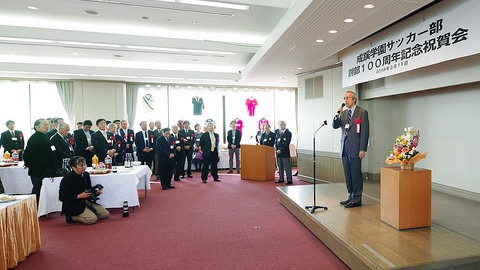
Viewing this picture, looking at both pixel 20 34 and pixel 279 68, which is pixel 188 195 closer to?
pixel 279 68

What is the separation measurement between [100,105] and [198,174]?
396 cm

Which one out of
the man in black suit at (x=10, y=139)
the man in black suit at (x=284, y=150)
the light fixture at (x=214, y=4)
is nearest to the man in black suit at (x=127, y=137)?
the man in black suit at (x=10, y=139)

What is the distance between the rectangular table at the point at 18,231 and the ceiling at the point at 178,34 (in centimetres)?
325

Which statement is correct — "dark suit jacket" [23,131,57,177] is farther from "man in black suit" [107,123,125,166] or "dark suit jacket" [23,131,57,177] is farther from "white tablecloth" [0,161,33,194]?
"man in black suit" [107,123,125,166]

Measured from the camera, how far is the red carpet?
10.2 feet

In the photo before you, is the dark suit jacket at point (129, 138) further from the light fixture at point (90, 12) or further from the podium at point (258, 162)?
the light fixture at point (90, 12)

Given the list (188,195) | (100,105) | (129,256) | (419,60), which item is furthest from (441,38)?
(100,105)

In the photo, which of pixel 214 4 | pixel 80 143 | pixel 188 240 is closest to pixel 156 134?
pixel 80 143

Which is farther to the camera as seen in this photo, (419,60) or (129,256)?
(419,60)

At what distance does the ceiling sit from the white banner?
1.24 ft

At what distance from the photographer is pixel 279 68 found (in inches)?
288

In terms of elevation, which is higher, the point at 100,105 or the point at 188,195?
the point at 100,105

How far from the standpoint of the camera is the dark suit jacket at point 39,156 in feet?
15.1

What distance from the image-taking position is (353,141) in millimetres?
4012
